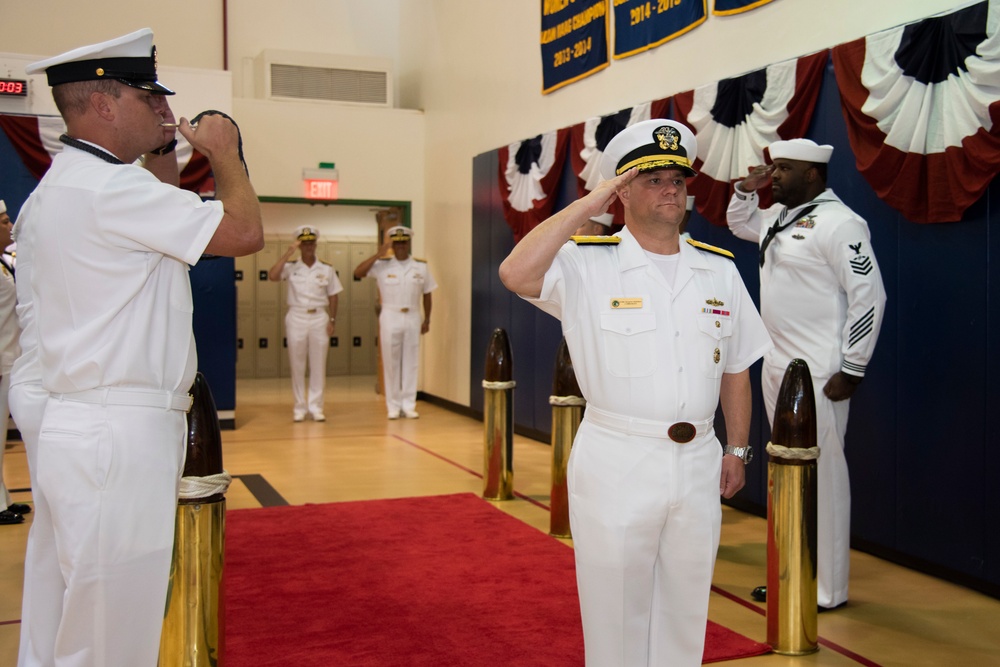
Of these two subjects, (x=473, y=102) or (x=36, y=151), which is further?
(x=473, y=102)

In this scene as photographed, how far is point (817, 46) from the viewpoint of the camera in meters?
5.45

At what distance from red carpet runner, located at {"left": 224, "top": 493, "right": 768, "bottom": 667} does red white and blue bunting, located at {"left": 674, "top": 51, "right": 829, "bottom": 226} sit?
8.06 ft

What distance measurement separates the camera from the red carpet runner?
360 centimetres

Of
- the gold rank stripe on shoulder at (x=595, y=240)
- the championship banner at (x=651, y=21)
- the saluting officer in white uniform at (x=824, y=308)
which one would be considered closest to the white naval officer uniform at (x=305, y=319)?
the championship banner at (x=651, y=21)

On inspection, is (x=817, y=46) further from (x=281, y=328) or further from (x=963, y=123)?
(x=281, y=328)

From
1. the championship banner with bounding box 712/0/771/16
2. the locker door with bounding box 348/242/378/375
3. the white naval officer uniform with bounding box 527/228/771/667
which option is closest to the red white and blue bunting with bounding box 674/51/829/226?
the championship banner with bounding box 712/0/771/16

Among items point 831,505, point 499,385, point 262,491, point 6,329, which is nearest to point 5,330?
point 6,329

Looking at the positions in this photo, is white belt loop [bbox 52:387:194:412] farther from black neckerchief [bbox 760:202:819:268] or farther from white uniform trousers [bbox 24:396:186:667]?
black neckerchief [bbox 760:202:819:268]

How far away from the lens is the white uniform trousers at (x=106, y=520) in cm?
208

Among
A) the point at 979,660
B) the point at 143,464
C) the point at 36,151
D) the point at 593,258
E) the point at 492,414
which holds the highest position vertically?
the point at 36,151

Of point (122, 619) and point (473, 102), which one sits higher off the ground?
point (473, 102)

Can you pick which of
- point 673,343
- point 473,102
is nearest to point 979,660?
point 673,343

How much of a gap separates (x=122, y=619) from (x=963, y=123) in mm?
4002

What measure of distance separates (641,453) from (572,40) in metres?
6.38
